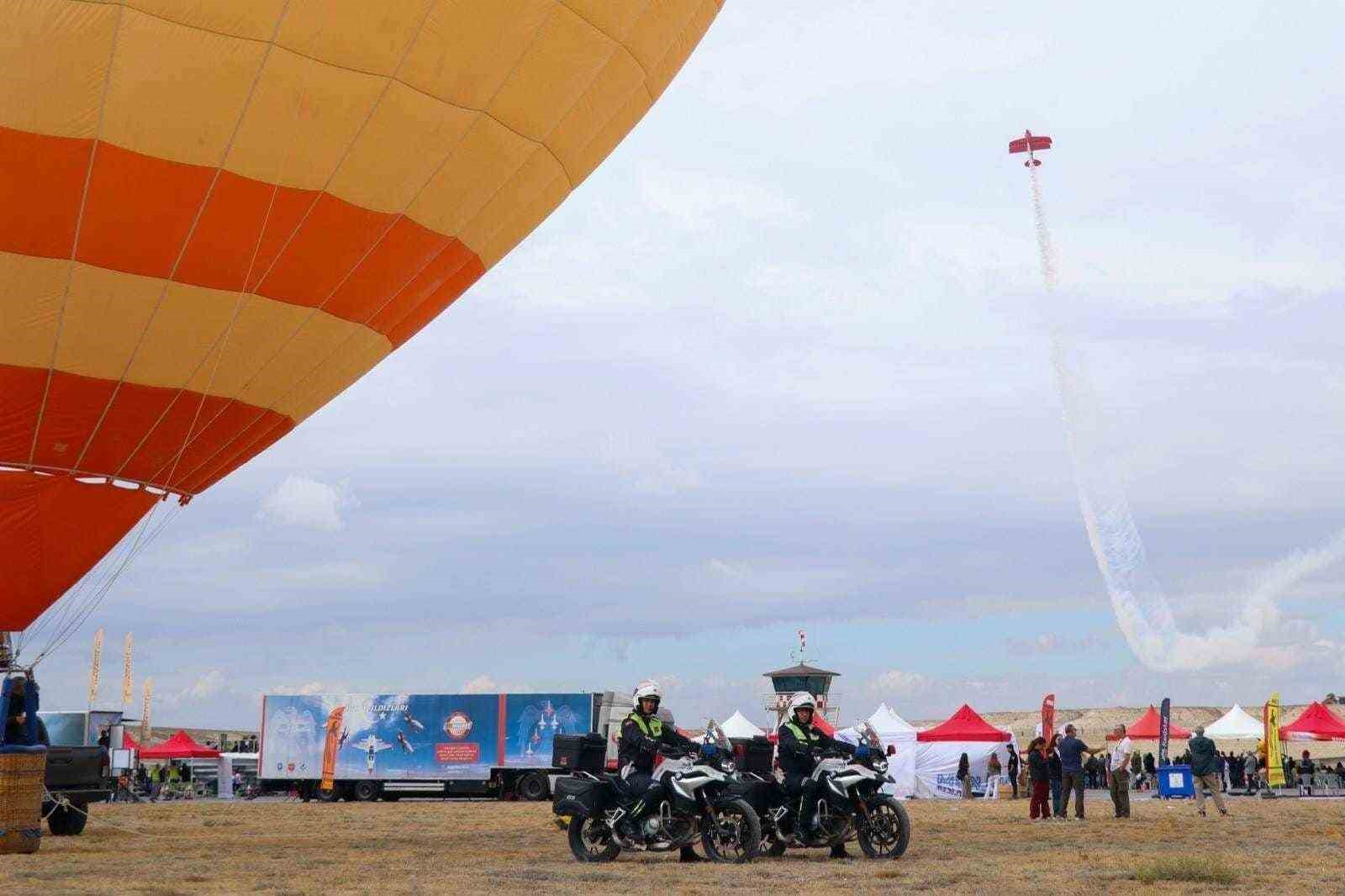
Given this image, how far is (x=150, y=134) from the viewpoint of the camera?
49.7 ft

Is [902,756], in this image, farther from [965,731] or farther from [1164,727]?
[1164,727]

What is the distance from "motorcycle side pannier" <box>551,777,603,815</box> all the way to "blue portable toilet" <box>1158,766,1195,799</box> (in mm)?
22215

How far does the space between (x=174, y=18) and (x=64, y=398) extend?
4371mm

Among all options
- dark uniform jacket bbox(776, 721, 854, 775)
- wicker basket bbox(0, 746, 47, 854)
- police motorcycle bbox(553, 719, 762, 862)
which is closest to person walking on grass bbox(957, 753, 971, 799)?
dark uniform jacket bbox(776, 721, 854, 775)

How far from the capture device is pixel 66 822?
22188mm

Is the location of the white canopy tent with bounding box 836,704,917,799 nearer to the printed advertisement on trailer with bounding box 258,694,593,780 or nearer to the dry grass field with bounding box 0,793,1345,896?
the printed advertisement on trailer with bounding box 258,694,593,780

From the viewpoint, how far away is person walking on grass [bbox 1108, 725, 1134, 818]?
85.3 feet

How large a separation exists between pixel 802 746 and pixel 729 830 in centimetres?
121

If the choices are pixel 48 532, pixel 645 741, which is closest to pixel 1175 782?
pixel 645 741

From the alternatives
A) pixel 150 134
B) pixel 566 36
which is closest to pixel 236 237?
pixel 150 134

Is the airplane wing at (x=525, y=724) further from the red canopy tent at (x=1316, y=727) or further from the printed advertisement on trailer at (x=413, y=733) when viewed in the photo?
the red canopy tent at (x=1316, y=727)

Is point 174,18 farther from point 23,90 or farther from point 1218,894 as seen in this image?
point 1218,894

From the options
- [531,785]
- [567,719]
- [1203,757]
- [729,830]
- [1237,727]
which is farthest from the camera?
[1237,727]

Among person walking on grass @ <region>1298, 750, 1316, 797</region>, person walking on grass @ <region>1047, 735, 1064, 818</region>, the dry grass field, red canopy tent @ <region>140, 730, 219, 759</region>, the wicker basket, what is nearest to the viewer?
the dry grass field
